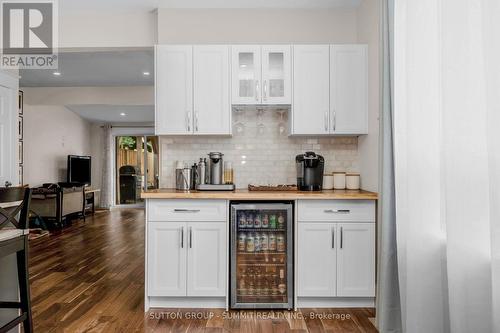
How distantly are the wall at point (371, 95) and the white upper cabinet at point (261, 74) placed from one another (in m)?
0.73

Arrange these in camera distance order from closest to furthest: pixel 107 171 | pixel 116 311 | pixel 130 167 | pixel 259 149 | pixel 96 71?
pixel 116 311 < pixel 259 149 < pixel 96 71 < pixel 107 171 < pixel 130 167

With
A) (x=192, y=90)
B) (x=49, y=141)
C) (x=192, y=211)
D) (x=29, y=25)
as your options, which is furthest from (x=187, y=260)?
(x=49, y=141)

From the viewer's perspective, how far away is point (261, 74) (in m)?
3.14

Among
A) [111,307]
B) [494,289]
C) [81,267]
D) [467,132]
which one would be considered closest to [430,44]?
[467,132]

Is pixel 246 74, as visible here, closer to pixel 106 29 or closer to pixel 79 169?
pixel 106 29

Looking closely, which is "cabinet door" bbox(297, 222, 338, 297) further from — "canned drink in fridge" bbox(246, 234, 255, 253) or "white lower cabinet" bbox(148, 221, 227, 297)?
"white lower cabinet" bbox(148, 221, 227, 297)

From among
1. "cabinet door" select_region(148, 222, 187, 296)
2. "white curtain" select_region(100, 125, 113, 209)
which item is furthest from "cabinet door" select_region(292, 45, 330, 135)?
"white curtain" select_region(100, 125, 113, 209)

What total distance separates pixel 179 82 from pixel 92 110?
21.6 feet

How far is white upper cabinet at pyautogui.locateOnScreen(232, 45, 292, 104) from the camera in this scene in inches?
124

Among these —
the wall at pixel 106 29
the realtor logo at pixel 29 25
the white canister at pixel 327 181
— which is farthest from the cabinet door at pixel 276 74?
the realtor logo at pixel 29 25

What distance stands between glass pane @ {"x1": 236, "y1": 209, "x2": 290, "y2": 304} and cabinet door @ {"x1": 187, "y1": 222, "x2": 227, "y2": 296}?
143 millimetres

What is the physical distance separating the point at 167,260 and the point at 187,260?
164 mm

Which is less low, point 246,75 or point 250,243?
point 246,75

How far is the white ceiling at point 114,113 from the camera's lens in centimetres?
Result: 830
